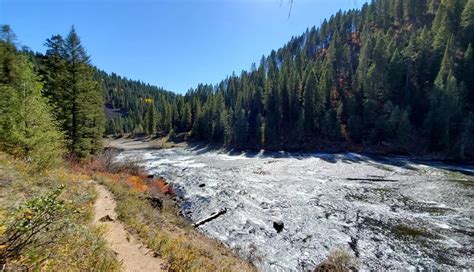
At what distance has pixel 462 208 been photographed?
55.0 ft

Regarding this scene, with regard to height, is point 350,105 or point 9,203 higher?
point 350,105

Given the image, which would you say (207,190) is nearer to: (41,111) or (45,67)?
(41,111)

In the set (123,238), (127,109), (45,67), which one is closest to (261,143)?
(45,67)

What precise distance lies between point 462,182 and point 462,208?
10.2 m

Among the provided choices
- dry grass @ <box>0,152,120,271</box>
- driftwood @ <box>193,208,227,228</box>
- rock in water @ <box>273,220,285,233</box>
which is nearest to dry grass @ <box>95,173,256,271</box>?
driftwood @ <box>193,208,227,228</box>

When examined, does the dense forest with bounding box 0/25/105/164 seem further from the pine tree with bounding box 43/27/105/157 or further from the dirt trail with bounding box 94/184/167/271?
the dirt trail with bounding box 94/184/167/271

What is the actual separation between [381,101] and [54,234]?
223 ft

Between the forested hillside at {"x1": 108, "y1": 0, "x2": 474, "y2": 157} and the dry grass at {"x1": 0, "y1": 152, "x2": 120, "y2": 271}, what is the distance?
50333 millimetres

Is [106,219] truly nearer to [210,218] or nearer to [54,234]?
[54,234]

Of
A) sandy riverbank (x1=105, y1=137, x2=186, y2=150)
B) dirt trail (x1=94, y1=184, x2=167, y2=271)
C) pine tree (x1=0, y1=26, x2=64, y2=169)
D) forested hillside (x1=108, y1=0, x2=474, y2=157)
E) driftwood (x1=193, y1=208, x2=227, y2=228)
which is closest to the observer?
dirt trail (x1=94, y1=184, x2=167, y2=271)

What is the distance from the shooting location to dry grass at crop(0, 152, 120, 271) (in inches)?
166

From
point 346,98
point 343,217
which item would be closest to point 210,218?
point 343,217

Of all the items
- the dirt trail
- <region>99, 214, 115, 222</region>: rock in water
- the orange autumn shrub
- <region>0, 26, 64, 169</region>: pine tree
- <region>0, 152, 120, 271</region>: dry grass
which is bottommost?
the orange autumn shrub

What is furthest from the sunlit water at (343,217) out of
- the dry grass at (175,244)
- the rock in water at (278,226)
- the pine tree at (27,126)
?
the pine tree at (27,126)
